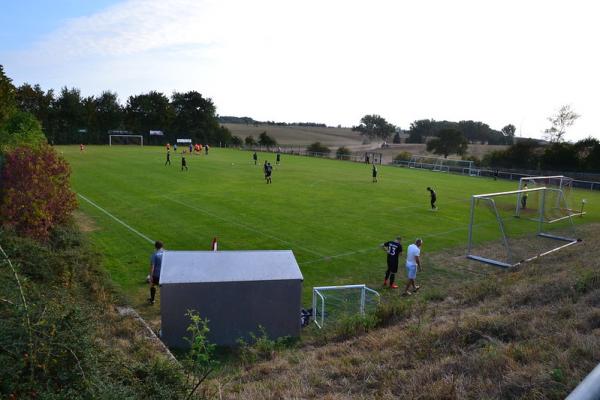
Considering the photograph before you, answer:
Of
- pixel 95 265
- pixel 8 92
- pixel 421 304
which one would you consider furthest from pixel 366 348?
pixel 8 92

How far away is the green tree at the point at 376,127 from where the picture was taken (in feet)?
520

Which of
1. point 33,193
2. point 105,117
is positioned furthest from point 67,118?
point 33,193

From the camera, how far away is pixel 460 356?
20.5 feet

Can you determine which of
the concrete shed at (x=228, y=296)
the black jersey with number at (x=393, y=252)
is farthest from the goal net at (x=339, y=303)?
the black jersey with number at (x=393, y=252)

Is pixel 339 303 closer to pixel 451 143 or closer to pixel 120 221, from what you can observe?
pixel 120 221

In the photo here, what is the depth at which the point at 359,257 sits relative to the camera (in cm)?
1725

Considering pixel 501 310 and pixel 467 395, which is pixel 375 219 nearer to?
pixel 501 310

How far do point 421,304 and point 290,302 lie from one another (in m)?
3.17

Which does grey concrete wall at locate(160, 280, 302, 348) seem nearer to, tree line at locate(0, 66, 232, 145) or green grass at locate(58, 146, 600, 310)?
green grass at locate(58, 146, 600, 310)

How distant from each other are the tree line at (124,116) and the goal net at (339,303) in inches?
3408

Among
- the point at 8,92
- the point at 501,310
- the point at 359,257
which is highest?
the point at 8,92

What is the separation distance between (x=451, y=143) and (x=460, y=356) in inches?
3376

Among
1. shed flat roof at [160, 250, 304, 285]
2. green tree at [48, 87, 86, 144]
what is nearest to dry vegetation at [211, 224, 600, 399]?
shed flat roof at [160, 250, 304, 285]

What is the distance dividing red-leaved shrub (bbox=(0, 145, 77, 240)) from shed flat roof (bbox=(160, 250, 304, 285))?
6.05 m
